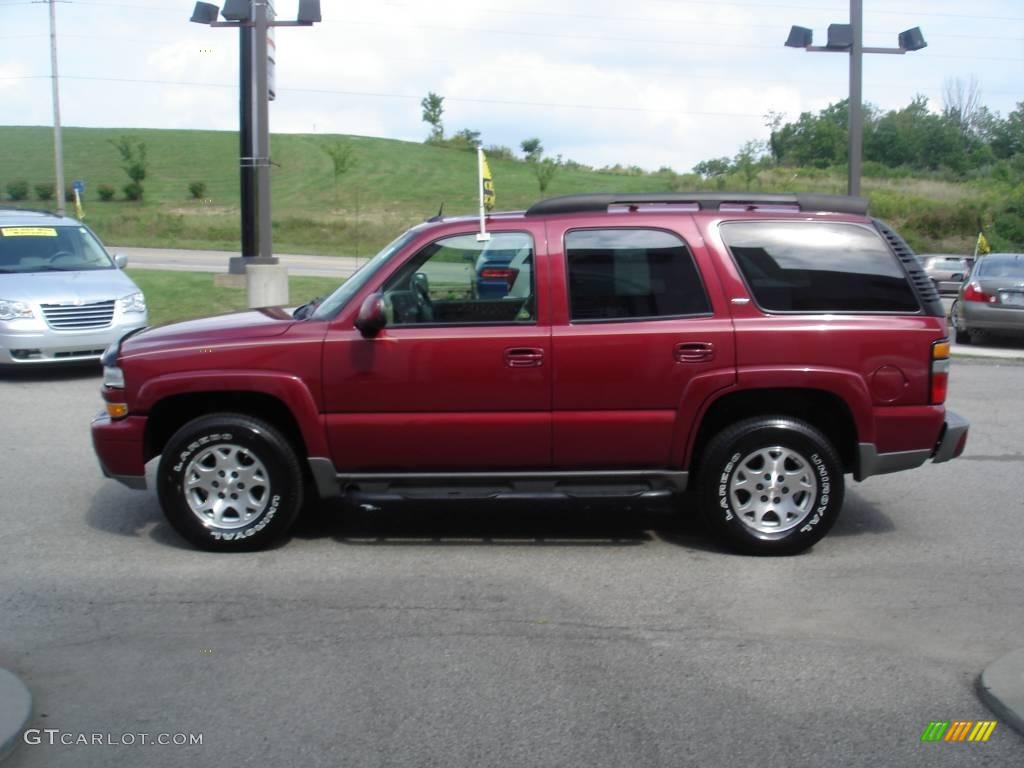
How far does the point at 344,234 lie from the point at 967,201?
3119 cm

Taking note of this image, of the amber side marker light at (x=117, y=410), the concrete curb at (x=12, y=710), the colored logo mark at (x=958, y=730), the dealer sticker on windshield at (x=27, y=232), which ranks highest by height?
the dealer sticker on windshield at (x=27, y=232)

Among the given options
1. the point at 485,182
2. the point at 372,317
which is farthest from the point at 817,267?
the point at 485,182

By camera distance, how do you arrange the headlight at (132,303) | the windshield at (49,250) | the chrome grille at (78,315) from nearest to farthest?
the chrome grille at (78,315) < the headlight at (132,303) < the windshield at (49,250)

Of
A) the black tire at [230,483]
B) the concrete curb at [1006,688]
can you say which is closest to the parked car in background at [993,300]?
the concrete curb at [1006,688]

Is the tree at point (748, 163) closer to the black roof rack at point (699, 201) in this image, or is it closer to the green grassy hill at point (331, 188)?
the green grassy hill at point (331, 188)

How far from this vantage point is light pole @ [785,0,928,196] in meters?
19.3

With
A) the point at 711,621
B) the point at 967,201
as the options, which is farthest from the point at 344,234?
the point at 711,621

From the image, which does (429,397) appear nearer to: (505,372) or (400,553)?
(505,372)

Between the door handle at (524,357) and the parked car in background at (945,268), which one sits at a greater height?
the parked car in background at (945,268)

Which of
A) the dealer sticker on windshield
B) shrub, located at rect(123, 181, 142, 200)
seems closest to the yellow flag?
the dealer sticker on windshield

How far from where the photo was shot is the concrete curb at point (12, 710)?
4.18 meters

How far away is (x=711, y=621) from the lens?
216 inches

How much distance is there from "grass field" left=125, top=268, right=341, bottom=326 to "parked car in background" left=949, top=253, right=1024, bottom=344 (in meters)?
9.64

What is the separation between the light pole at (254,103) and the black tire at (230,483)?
10743mm
